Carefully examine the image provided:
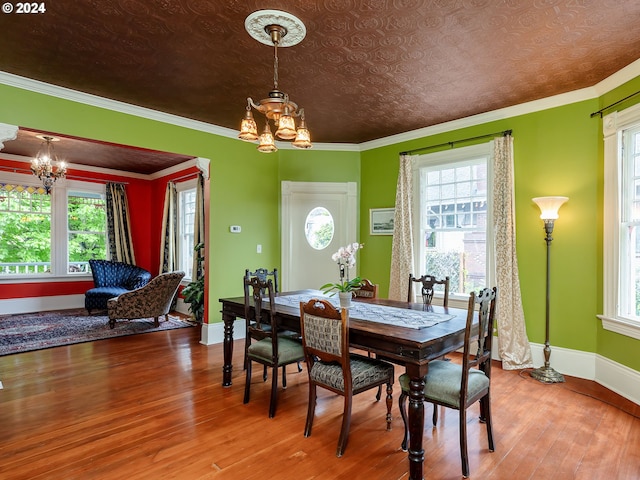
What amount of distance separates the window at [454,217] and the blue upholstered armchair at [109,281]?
5.13 m

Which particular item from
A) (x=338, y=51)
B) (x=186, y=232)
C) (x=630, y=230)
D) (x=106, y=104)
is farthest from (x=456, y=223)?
(x=186, y=232)

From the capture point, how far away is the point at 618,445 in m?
2.35

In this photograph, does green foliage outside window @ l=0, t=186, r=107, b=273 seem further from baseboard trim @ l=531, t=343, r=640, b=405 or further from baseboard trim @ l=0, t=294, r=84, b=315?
baseboard trim @ l=531, t=343, r=640, b=405

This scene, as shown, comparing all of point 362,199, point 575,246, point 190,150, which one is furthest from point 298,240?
point 575,246

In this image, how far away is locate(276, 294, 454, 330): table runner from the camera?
2.48 meters

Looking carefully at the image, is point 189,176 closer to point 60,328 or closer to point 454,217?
point 60,328

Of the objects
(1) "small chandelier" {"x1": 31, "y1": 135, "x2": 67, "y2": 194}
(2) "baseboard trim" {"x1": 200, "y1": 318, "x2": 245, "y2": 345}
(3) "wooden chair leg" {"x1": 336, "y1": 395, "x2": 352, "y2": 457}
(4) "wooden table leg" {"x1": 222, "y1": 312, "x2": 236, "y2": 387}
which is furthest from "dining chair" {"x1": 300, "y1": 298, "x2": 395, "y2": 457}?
(1) "small chandelier" {"x1": 31, "y1": 135, "x2": 67, "y2": 194}

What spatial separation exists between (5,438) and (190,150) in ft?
10.8

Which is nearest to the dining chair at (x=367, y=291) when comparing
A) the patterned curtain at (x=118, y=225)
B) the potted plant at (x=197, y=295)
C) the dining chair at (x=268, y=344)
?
the dining chair at (x=268, y=344)

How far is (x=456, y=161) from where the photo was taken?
14.7 ft

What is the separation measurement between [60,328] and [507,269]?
6.18 metres

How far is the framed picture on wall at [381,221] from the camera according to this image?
5117mm

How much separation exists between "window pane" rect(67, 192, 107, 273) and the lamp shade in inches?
305

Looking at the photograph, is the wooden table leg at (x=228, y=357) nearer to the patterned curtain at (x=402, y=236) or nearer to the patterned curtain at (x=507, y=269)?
the patterned curtain at (x=402, y=236)
